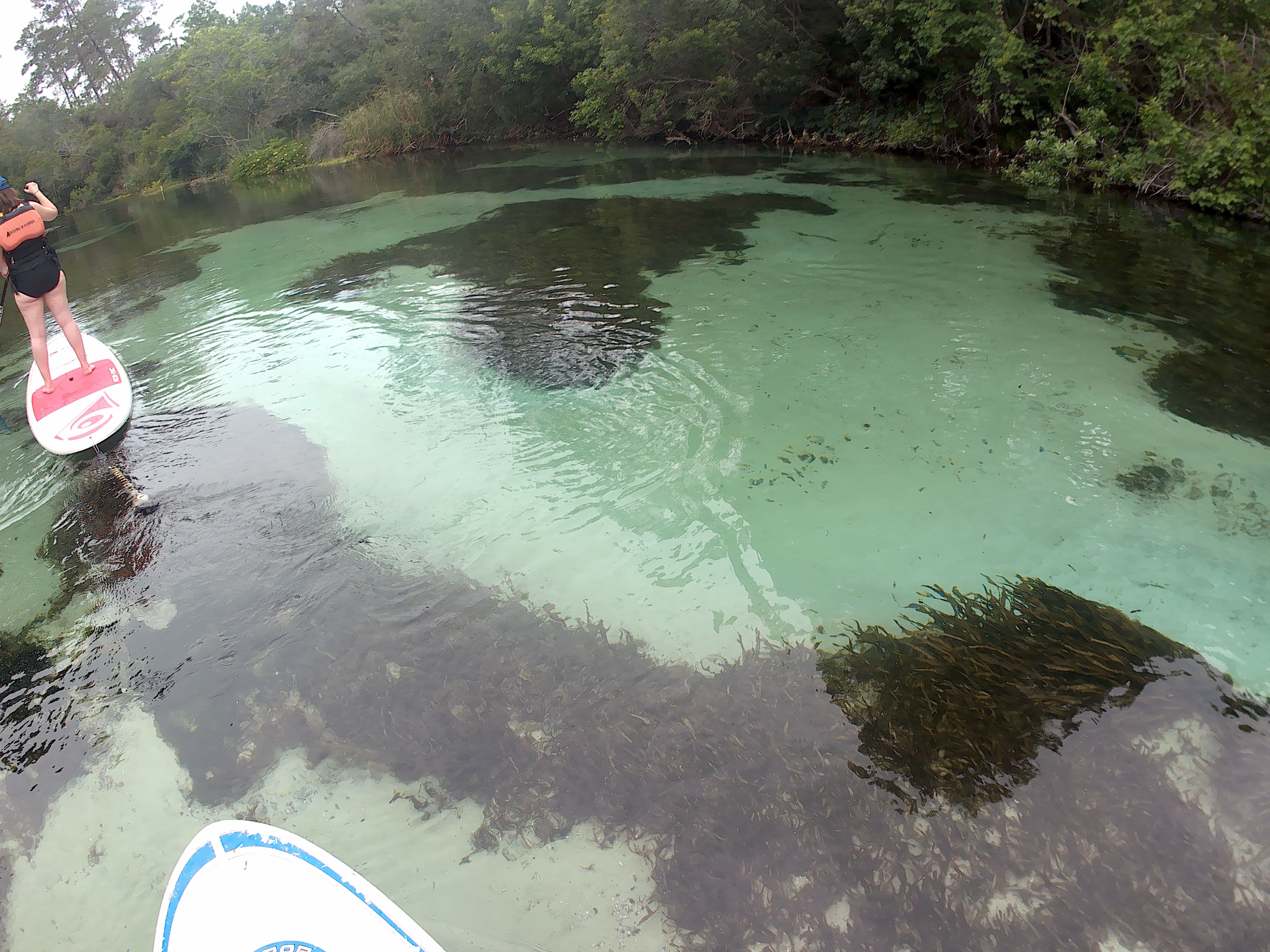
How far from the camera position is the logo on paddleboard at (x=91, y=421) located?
6.03 m

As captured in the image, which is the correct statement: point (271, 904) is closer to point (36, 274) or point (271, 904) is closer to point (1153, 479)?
point (1153, 479)

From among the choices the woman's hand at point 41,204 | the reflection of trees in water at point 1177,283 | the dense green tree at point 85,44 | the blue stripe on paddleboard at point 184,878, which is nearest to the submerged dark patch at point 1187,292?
the reflection of trees in water at point 1177,283

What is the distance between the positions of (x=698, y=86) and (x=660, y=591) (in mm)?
17874

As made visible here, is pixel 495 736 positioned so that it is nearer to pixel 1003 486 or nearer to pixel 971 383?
pixel 1003 486

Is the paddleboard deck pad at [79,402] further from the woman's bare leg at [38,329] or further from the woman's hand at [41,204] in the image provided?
the woman's hand at [41,204]

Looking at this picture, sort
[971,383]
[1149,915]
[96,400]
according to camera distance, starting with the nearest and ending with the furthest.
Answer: [1149,915], [971,383], [96,400]

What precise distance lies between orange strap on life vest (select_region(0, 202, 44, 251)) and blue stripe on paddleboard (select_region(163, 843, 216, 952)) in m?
5.77

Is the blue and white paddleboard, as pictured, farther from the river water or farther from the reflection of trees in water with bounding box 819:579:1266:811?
the reflection of trees in water with bounding box 819:579:1266:811

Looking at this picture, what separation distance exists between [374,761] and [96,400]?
543cm

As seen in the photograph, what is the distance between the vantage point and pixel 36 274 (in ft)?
20.0

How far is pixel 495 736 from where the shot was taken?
3406 millimetres

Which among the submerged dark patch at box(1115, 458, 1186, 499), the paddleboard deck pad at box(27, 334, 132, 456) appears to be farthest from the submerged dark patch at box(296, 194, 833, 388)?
the submerged dark patch at box(1115, 458, 1186, 499)

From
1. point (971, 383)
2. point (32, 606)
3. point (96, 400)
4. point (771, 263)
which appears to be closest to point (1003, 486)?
point (971, 383)

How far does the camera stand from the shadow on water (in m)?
2.62
